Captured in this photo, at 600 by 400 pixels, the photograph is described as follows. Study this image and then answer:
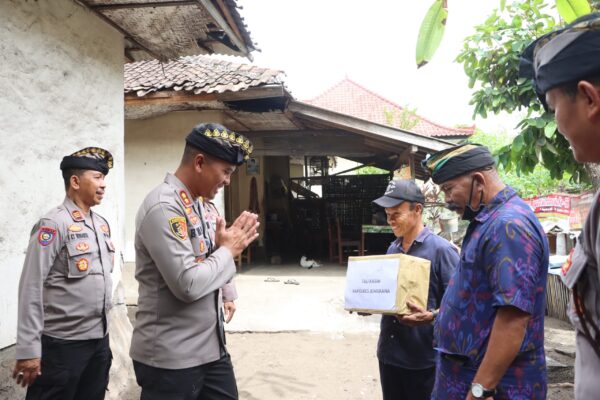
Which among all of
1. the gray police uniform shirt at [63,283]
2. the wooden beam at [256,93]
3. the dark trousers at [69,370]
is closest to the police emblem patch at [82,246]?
the gray police uniform shirt at [63,283]

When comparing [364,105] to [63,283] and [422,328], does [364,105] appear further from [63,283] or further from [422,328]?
[63,283]

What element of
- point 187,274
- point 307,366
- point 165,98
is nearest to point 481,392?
point 187,274

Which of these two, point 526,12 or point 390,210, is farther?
point 526,12

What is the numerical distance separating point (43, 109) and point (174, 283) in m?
2.38

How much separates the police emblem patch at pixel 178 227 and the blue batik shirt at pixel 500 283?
110cm

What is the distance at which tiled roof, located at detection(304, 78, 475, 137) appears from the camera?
16.3 metres

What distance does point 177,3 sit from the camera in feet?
11.9

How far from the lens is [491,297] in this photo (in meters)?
1.61

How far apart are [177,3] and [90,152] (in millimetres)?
1563

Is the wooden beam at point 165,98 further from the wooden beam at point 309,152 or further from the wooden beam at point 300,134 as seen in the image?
the wooden beam at point 309,152

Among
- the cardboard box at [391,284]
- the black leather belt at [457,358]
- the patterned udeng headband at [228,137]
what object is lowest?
the black leather belt at [457,358]

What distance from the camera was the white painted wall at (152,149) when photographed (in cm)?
820

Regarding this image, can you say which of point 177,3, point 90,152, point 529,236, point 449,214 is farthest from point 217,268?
point 449,214

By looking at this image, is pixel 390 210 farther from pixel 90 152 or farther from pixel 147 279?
pixel 90 152
